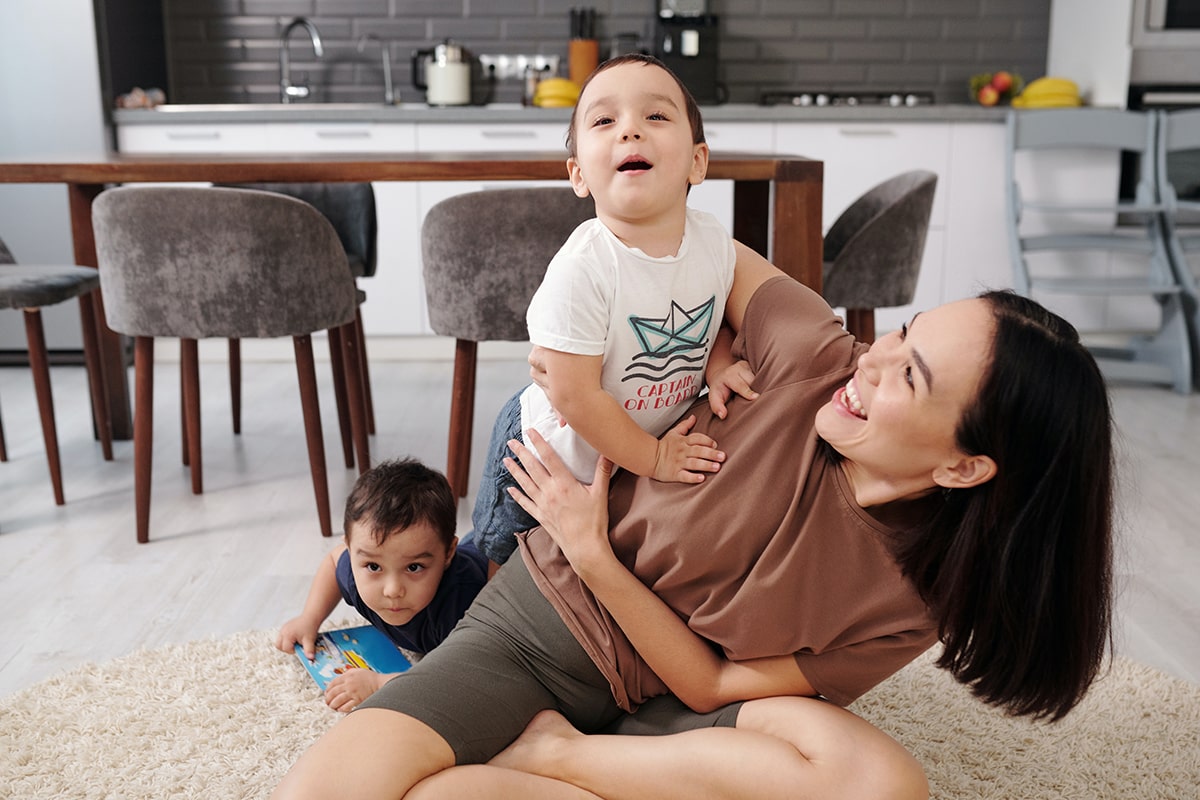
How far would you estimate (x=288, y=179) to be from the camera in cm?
246

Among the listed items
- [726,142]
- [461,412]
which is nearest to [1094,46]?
[726,142]

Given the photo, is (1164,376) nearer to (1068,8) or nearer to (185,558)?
(1068,8)

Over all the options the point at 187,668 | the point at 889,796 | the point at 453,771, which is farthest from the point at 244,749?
the point at 889,796

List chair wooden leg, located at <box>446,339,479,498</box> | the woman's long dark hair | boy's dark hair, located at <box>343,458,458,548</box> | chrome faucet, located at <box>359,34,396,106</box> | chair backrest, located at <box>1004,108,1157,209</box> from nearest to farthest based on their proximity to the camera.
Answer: the woman's long dark hair
boy's dark hair, located at <box>343,458,458,548</box>
chair wooden leg, located at <box>446,339,479,498</box>
chair backrest, located at <box>1004,108,1157,209</box>
chrome faucet, located at <box>359,34,396,106</box>

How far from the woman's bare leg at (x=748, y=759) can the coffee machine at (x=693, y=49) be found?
357cm

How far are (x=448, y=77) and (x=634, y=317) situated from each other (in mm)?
3345

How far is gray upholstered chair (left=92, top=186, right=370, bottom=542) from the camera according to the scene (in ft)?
7.66

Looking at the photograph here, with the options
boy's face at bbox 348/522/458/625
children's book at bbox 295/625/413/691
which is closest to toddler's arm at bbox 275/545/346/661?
children's book at bbox 295/625/413/691

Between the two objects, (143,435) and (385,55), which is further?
(385,55)

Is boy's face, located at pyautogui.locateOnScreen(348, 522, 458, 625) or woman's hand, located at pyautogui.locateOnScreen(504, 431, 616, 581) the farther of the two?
boy's face, located at pyautogui.locateOnScreen(348, 522, 458, 625)

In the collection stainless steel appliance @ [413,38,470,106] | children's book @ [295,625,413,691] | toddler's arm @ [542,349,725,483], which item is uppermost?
stainless steel appliance @ [413,38,470,106]

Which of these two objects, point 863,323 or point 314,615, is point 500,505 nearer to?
point 314,615

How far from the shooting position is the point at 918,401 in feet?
3.66

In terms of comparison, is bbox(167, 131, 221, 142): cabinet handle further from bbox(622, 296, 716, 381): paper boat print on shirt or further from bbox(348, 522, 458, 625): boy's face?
bbox(622, 296, 716, 381): paper boat print on shirt
